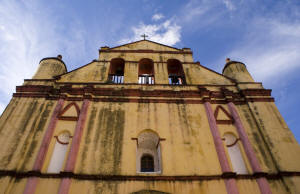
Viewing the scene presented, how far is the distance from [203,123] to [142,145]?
318 cm

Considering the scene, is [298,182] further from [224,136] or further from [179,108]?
[179,108]

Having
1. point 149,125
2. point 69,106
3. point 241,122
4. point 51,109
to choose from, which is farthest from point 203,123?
point 51,109

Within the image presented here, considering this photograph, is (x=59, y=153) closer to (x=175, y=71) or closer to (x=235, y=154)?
(x=235, y=154)

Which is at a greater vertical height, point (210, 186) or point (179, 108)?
point (179, 108)

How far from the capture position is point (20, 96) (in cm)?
1105

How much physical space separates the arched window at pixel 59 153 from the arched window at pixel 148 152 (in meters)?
3.27

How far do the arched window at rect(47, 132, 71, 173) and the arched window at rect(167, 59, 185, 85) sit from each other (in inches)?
291

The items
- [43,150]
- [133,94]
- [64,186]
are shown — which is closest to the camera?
[64,186]

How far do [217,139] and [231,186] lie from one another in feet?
7.07

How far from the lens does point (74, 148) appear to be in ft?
29.7

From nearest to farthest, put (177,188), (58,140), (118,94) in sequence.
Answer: (177,188) → (58,140) → (118,94)

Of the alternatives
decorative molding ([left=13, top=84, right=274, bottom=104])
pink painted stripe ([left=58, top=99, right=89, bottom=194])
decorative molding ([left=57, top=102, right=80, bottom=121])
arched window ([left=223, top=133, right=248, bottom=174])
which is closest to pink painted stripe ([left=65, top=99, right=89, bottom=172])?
pink painted stripe ([left=58, top=99, right=89, bottom=194])

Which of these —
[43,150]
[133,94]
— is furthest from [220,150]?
[43,150]

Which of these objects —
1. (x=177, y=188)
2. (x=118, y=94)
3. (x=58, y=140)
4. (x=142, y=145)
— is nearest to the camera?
(x=177, y=188)
